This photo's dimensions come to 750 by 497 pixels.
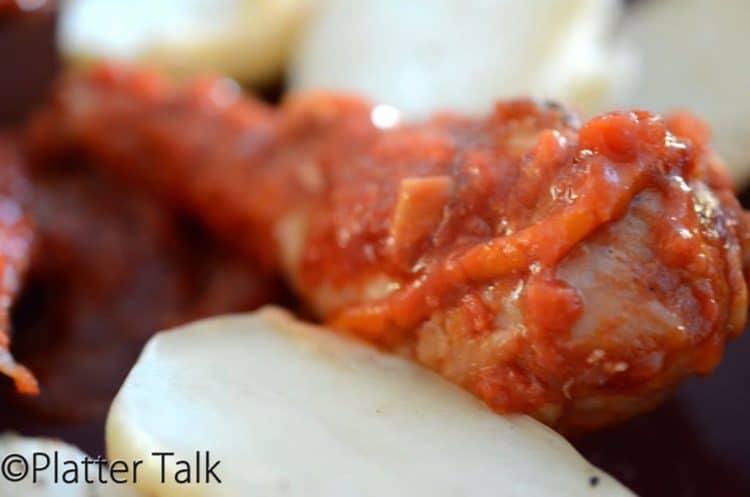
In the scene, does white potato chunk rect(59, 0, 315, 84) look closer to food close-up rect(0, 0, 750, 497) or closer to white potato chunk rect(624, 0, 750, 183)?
food close-up rect(0, 0, 750, 497)

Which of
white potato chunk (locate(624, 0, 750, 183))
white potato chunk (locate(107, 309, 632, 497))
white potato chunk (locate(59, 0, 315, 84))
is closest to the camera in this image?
white potato chunk (locate(107, 309, 632, 497))

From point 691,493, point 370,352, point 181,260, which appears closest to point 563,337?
point 370,352

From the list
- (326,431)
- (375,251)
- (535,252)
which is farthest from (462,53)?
(326,431)

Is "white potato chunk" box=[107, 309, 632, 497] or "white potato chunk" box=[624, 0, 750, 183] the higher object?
"white potato chunk" box=[624, 0, 750, 183]

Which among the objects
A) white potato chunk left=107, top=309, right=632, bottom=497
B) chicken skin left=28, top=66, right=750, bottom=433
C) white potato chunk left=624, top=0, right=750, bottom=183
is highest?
white potato chunk left=624, top=0, right=750, bottom=183

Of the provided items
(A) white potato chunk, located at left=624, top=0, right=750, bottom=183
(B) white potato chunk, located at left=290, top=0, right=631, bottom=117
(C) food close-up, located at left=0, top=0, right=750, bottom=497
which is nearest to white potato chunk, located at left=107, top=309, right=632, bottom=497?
(C) food close-up, located at left=0, top=0, right=750, bottom=497

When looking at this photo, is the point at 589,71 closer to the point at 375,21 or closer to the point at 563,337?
the point at 375,21

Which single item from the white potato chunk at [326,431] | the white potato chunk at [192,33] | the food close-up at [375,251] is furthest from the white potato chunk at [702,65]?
the white potato chunk at [326,431]

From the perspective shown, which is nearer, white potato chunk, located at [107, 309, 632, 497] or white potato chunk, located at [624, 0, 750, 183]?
white potato chunk, located at [107, 309, 632, 497]
